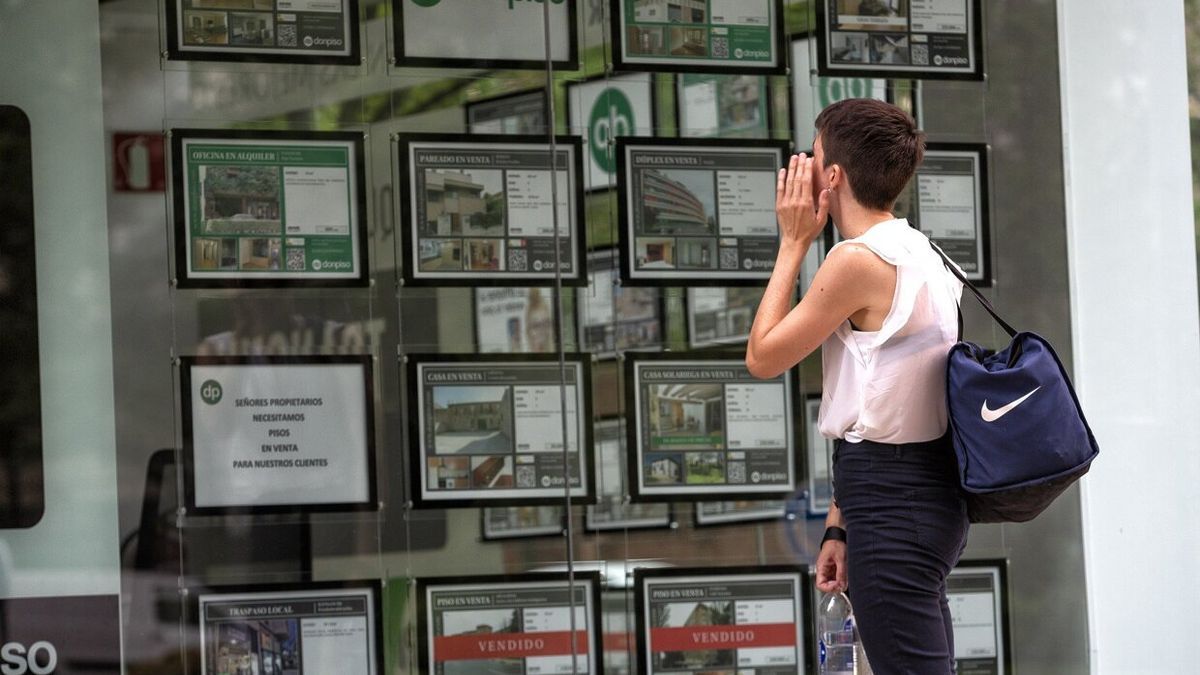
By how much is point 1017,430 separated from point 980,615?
2366 millimetres

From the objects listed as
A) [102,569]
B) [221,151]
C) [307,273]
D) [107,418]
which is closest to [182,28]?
[221,151]

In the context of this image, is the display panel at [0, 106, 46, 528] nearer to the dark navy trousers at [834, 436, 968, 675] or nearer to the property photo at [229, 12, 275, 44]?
the property photo at [229, 12, 275, 44]

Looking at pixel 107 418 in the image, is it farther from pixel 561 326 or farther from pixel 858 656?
pixel 858 656

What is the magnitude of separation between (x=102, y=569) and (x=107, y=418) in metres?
0.44

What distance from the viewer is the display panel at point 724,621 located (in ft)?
17.0

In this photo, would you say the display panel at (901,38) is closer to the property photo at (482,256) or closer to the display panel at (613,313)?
the display panel at (613,313)

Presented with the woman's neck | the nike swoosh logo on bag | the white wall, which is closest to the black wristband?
the nike swoosh logo on bag

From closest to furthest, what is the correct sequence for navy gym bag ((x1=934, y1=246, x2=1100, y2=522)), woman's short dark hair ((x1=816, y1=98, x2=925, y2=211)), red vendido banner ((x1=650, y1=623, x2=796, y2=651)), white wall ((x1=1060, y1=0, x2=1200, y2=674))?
1. navy gym bag ((x1=934, y1=246, x2=1100, y2=522))
2. woman's short dark hair ((x1=816, y1=98, x2=925, y2=211))
3. red vendido banner ((x1=650, y1=623, x2=796, y2=651))
4. white wall ((x1=1060, y1=0, x2=1200, y2=674))

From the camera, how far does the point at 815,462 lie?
17.3ft

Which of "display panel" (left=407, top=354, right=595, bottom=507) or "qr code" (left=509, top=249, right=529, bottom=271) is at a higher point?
"qr code" (left=509, top=249, right=529, bottom=271)

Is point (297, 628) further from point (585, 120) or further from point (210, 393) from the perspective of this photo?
point (585, 120)

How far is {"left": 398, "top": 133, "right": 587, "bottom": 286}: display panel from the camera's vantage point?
505 centimetres

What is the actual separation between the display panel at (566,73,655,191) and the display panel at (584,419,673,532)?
0.77 m

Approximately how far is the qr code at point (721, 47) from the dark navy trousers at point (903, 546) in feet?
7.04
